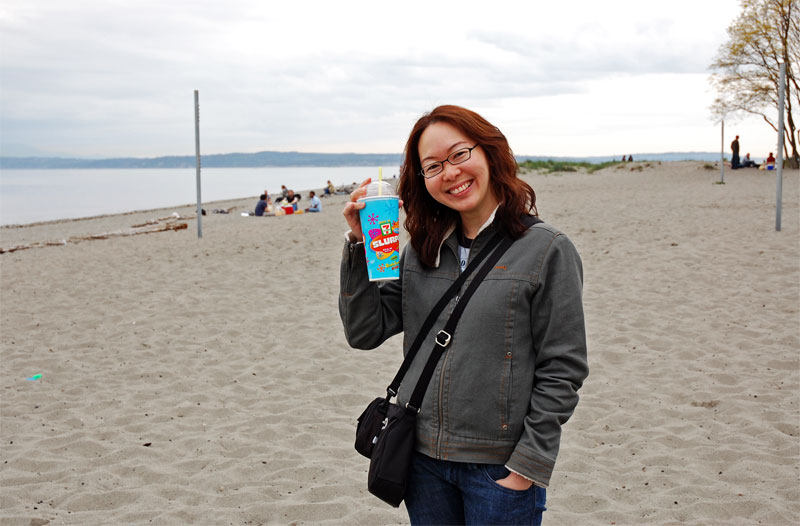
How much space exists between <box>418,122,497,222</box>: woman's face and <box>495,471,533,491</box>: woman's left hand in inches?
29.0

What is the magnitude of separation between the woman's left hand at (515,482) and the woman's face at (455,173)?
737mm

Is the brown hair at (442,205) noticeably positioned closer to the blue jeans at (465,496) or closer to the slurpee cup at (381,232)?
the slurpee cup at (381,232)

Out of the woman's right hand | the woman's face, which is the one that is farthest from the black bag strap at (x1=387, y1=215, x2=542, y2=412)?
the woman's right hand

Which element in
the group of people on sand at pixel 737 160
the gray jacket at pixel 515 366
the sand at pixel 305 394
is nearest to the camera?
the gray jacket at pixel 515 366

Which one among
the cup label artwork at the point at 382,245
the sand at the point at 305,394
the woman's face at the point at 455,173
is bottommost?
the sand at the point at 305,394

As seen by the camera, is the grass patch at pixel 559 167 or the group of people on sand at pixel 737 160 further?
the grass patch at pixel 559 167

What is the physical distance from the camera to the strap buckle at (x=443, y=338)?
1.80 m

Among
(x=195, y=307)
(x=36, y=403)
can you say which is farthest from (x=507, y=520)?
(x=195, y=307)

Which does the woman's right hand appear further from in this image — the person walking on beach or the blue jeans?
the person walking on beach

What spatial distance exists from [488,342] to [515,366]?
0.10m

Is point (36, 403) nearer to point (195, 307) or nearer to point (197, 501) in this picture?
point (197, 501)

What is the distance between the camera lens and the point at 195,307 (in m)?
8.27

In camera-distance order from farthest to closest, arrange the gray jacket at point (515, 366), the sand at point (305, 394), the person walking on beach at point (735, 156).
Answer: the person walking on beach at point (735, 156), the sand at point (305, 394), the gray jacket at point (515, 366)

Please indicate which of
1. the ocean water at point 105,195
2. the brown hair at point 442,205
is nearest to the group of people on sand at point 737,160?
the ocean water at point 105,195
